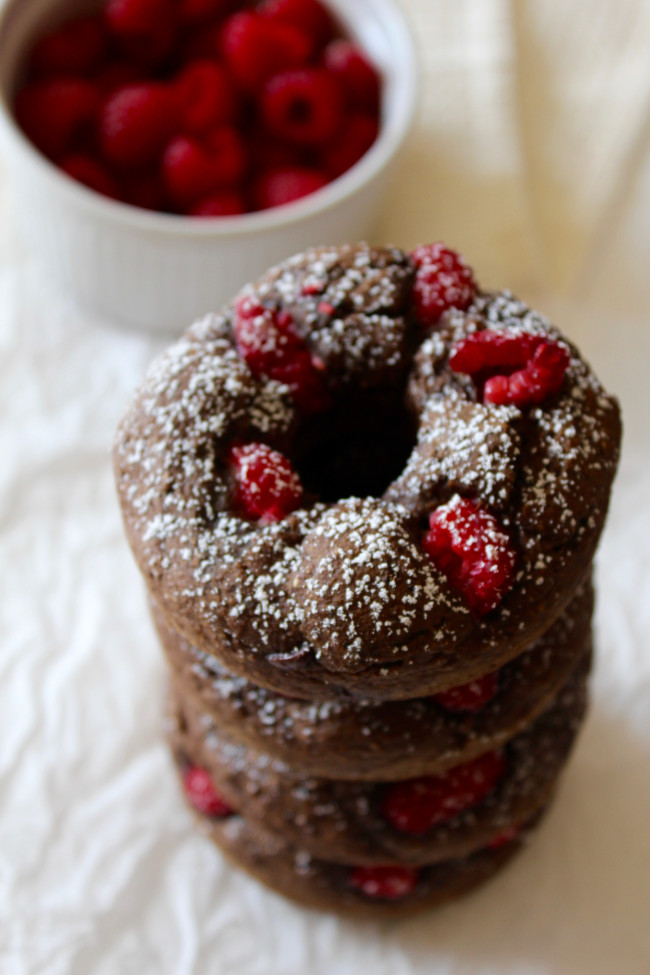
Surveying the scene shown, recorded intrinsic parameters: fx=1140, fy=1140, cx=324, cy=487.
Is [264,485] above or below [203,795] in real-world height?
above

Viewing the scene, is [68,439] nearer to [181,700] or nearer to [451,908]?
[181,700]

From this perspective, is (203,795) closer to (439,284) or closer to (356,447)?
(356,447)

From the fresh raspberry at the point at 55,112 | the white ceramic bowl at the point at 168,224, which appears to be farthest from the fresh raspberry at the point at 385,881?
the fresh raspberry at the point at 55,112

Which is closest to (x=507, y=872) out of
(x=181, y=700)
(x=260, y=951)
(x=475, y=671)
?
(x=260, y=951)

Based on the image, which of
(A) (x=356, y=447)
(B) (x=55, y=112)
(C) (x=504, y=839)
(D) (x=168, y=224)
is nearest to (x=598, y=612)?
(C) (x=504, y=839)

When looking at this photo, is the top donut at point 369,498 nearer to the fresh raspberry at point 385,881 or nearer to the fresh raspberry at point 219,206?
the fresh raspberry at point 385,881

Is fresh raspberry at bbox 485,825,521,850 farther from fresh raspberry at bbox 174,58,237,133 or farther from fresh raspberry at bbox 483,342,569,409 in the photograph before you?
fresh raspberry at bbox 174,58,237,133
